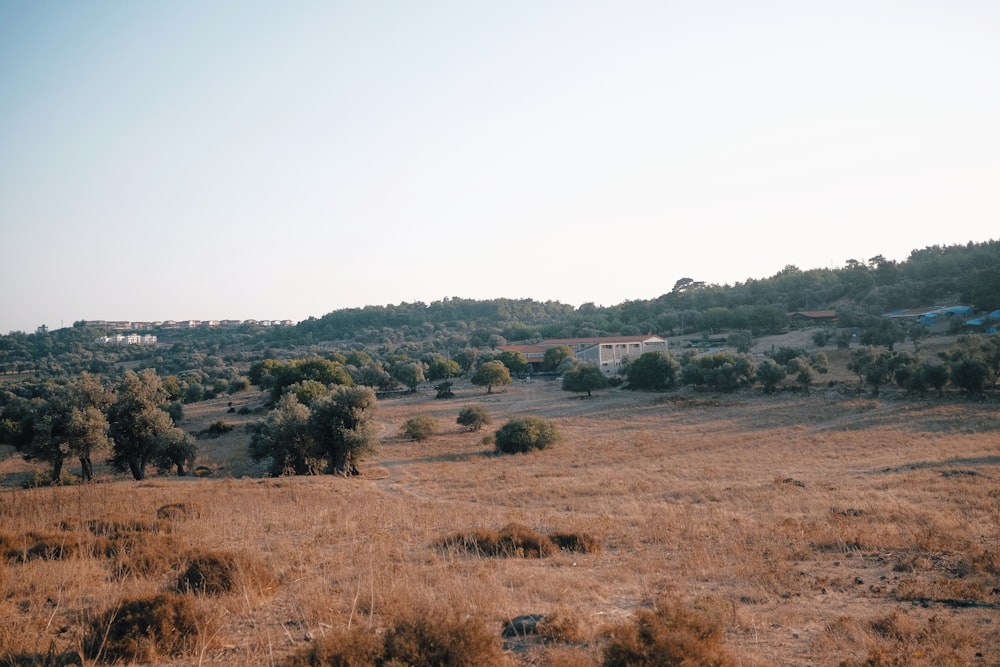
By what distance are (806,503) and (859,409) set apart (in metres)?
32.9

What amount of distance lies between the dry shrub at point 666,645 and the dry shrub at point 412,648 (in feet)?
3.74

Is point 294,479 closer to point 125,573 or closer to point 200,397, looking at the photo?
point 125,573

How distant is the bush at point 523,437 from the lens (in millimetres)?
35875

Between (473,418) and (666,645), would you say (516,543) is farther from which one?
(473,418)

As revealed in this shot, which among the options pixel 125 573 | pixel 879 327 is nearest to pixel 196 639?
pixel 125 573

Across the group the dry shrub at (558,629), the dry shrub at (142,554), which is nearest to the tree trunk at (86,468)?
the dry shrub at (142,554)

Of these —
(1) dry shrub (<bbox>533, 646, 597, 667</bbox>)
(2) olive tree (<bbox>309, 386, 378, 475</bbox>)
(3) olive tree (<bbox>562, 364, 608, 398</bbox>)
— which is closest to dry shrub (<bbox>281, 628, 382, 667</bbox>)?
(1) dry shrub (<bbox>533, 646, 597, 667</bbox>)

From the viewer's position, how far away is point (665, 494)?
63.8 ft

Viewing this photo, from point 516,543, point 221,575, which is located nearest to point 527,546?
point 516,543

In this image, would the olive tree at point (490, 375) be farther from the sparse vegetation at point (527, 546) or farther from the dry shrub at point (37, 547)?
the dry shrub at point (37, 547)

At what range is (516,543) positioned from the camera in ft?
35.1

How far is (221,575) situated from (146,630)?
6.03 feet

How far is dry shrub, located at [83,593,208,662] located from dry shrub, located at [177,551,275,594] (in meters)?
1.28

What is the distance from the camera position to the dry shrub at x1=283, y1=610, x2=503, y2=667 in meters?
5.17
